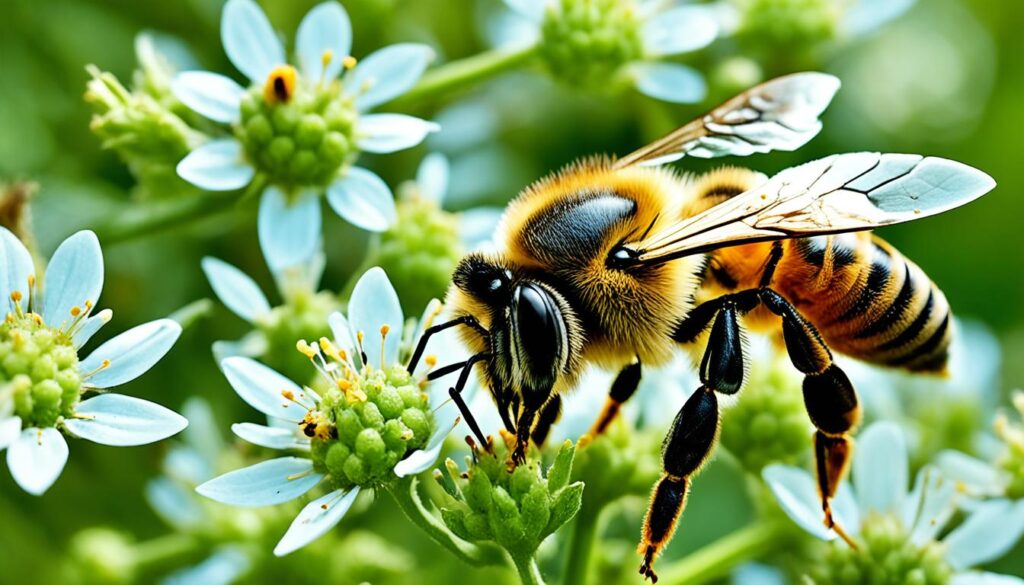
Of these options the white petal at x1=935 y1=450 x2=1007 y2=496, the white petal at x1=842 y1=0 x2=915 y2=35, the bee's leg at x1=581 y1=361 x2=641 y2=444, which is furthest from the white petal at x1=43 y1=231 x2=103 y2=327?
the white petal at x1=842 y1=0 x2=915 y2=35

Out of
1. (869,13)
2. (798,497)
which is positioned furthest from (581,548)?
(869,13)

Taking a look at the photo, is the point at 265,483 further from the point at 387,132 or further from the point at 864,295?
the point at 864,295

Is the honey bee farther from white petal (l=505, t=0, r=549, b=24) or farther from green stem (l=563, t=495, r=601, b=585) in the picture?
white petal (l=505, t=0, r=549, b=24)

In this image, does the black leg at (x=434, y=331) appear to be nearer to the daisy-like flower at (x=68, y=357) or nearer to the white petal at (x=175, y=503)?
the daisy-like flower at (x=68, y=357)

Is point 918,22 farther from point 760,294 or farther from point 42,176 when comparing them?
point 42,176

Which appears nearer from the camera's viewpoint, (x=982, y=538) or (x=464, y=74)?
(x=982, y=538)

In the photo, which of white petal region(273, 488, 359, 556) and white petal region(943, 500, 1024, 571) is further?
white petal region(943, 500, 1024, 571)
